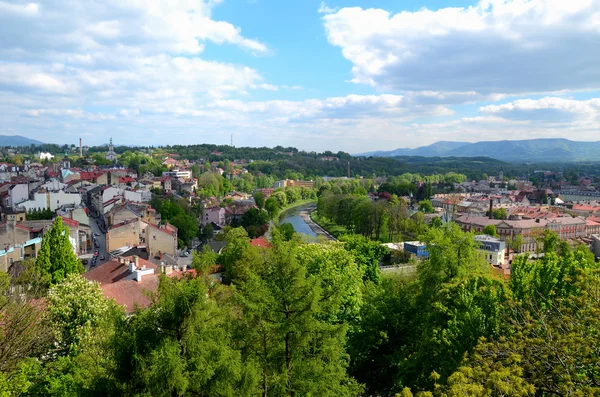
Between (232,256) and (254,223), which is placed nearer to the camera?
(232,256)

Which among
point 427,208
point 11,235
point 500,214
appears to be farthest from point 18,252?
point 500,214

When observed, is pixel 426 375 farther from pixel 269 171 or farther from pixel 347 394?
pixel 269 171

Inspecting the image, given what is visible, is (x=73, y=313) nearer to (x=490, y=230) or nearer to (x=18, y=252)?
(x=18, y=252)

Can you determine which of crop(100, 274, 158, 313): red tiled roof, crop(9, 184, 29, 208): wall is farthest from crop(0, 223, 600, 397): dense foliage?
crop(9, 184, 29, 208): wall

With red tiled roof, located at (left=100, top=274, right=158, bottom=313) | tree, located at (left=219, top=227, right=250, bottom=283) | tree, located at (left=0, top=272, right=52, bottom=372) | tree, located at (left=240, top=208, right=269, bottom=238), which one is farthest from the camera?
tree, located at (left=240, top=208, right=269, bottom=238)

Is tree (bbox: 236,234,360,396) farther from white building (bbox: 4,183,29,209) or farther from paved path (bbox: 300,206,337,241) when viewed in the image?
white building (bbox: 4,183,29,209)

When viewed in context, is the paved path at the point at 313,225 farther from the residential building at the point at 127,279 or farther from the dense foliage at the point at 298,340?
the dense foliage at the point at 298,340

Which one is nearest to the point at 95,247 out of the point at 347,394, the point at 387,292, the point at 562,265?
the point at 387,292

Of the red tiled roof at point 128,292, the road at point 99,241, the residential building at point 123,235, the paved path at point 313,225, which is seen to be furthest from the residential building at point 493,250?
the road at point 99,241

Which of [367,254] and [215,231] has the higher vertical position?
[367,254]
